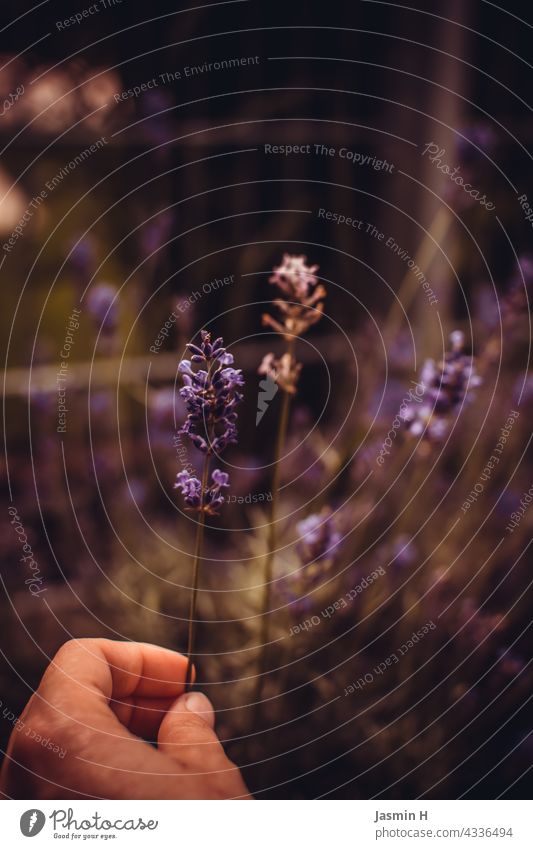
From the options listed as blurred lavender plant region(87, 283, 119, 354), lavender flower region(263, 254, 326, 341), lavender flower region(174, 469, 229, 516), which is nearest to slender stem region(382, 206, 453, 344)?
Result: blurred lavender plant region(87, 283, 119, 354)

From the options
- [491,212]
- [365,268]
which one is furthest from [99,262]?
[491,212]

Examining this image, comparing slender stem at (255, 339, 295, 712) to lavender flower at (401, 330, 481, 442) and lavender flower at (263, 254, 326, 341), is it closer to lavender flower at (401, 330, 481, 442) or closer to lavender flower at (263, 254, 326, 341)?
lavender flower at (263, 254, 326, 341)

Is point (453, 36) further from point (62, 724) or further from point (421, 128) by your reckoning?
point (62, 724)

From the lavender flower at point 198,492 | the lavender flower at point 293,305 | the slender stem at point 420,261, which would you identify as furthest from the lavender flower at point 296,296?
the slender stem at point 420,261

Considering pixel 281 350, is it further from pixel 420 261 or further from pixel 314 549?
pixel 314 549

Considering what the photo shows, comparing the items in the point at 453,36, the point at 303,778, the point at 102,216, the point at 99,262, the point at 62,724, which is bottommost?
the point at 303,778

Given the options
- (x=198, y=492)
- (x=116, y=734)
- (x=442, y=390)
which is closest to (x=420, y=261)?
(x=442, y=390)
